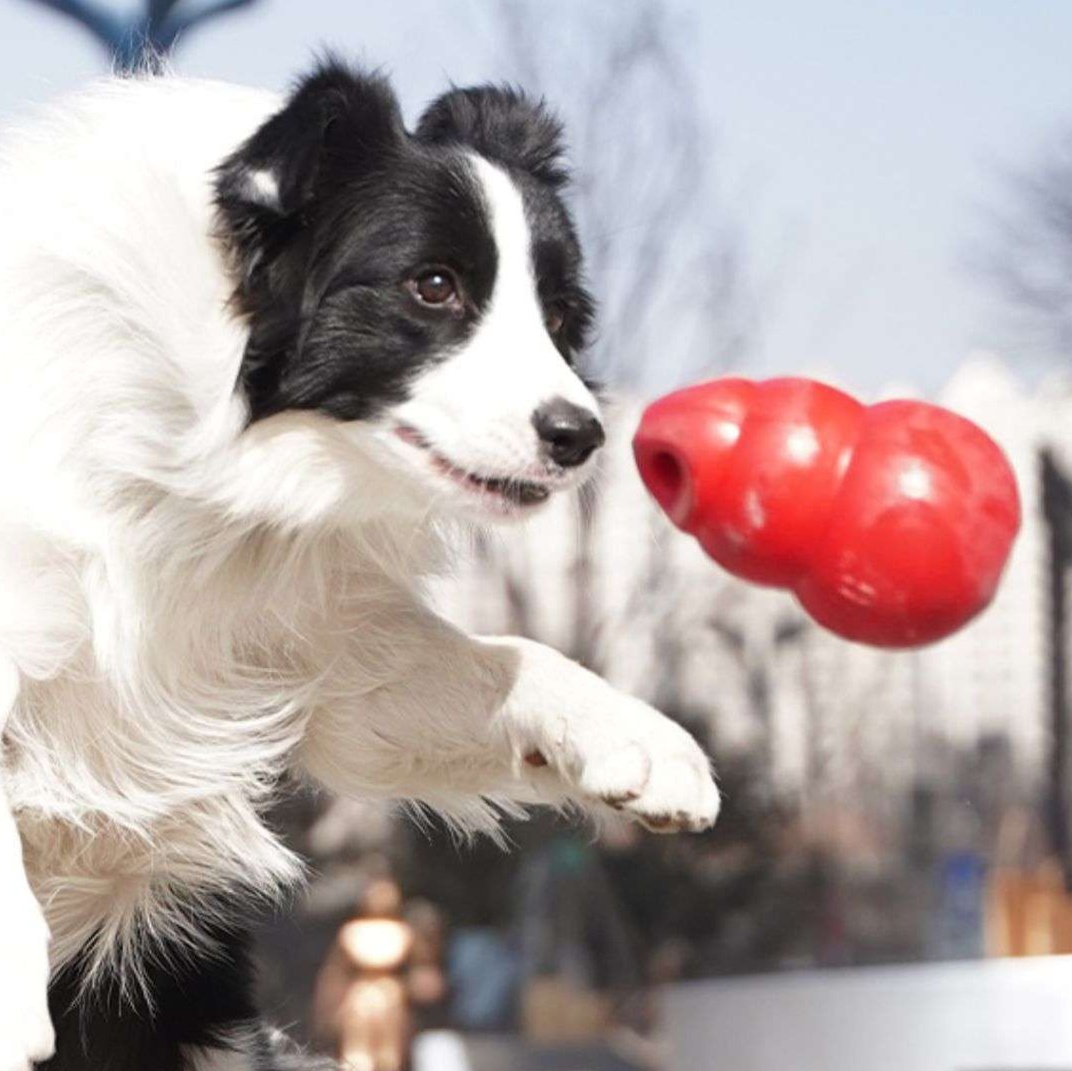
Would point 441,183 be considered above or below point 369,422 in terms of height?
above

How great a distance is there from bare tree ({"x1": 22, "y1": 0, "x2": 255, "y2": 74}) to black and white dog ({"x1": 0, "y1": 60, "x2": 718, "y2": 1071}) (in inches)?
10.7

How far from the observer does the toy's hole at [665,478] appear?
142 inches

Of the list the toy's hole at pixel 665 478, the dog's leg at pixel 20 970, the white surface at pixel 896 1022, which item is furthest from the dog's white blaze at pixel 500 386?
the white surface at pixel 896 1022

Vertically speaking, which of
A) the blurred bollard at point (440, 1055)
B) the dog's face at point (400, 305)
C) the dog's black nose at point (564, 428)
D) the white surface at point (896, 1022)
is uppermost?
the dog's face at point (400, 305)

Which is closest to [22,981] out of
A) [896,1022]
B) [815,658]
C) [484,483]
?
[484,483]

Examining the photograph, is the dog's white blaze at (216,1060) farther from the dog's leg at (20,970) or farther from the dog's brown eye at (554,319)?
the dog's brown eye at (554,319)

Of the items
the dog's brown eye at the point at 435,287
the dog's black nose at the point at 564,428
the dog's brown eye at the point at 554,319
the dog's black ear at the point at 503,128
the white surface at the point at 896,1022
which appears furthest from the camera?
the white surface at the point at 896,1022

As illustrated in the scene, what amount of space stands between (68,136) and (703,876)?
7166mm

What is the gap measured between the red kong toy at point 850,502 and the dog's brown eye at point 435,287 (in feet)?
2.02


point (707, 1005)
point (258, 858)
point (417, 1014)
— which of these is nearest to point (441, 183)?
point (258, 858)

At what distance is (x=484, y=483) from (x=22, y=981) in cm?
92

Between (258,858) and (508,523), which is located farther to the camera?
(258,858)

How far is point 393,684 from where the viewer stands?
3396 millimetres

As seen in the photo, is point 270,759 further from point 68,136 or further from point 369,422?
point 68,136
